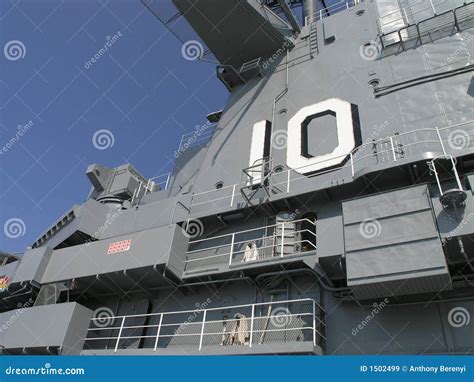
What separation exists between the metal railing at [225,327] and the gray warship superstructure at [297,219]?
0.04m

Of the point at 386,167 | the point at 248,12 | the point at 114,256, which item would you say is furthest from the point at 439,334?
the point at 248,12

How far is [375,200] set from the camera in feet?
22.5

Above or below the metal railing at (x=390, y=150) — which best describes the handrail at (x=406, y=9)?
above

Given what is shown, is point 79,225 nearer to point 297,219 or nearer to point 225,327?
point 225,327

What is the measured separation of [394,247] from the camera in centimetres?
629

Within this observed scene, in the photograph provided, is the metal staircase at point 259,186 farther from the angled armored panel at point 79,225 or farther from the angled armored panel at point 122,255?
the angled armored panel at point 79,225

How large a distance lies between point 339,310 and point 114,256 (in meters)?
5.27

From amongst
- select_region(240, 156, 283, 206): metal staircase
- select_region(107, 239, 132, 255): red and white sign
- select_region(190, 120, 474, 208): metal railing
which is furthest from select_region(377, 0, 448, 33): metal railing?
select_region(107, 239, 132, 255): red and white sign

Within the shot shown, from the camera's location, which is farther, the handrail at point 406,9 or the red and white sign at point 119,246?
the handrail at point 406,9

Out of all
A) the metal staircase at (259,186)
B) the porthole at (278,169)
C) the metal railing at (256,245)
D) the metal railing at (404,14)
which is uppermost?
the metal railing at (404,14)

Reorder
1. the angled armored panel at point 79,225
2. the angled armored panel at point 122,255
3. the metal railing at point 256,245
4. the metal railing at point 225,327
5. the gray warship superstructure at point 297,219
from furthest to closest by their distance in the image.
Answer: the angled armored panel at point 79,225 < the angled armored panel at point 122,255 < the metal railing at point 256,245 < the metal railing at point 225,327 < the gray warship superstructure at point 297,219

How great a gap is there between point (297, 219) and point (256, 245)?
1040 mm

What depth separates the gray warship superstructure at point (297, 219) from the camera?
6.46m

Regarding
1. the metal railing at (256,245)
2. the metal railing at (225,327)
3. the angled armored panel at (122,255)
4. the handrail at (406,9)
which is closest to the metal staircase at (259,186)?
the metal railing at (256,245)
